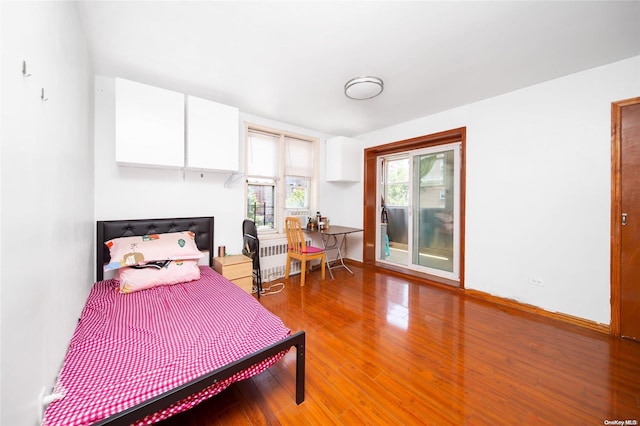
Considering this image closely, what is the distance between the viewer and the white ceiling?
1.65 meters

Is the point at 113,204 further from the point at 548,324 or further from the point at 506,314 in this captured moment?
the point at 548,324

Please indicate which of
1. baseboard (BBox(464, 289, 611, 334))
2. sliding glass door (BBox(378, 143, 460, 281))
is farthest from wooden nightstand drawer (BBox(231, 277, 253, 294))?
baseboard (BBox(464, 289, 611, 334))

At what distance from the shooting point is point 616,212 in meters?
Result: 2.24

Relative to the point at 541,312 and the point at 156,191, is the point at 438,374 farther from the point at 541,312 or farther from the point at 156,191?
the point at 156,191

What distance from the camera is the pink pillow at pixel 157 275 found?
6.88 ft

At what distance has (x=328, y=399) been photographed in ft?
4.95

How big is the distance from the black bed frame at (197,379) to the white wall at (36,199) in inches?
14.5

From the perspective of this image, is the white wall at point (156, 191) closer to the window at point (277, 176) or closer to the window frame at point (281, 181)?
the window frame at point (281, 181)

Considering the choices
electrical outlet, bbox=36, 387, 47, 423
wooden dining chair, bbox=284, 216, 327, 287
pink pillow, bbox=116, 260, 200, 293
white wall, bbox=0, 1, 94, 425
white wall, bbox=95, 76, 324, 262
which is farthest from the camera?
wooden dining chair, bbox=284, 216, 327, 287

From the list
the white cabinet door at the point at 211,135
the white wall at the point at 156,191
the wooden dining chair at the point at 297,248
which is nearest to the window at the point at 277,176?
the white wall at the point at 156,191

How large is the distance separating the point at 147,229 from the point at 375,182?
3.79 m

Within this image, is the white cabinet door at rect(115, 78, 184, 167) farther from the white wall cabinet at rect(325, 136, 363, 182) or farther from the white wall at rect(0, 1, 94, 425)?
the white wall cabinet at rect(325, 136, 363, 182)

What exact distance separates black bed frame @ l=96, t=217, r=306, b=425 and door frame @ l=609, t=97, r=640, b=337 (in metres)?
3.05

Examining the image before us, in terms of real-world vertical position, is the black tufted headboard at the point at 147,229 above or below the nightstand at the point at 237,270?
above
